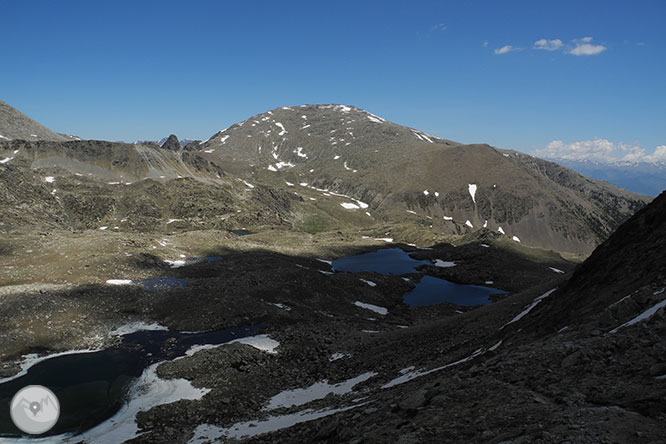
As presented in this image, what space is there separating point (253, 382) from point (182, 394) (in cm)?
601

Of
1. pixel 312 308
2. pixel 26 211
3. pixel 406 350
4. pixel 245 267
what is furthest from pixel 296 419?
pixel 26 211

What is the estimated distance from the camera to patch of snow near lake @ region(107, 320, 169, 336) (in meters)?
44.4

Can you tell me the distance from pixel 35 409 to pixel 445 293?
88505 mm

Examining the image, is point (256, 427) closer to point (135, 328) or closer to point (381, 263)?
point (135, 328)

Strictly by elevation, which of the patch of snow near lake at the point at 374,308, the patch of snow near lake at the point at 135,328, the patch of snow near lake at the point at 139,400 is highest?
the patch of snow near lake at the point at 135,328

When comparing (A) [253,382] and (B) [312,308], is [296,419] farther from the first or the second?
(B) [312,308]

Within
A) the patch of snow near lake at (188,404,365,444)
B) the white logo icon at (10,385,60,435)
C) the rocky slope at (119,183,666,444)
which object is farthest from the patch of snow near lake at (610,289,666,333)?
the white logo icon at (10,385,60,435)

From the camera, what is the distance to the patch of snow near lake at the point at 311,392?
99.2ft

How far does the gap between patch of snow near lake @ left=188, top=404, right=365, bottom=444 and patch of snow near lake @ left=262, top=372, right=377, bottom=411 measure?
351 cm

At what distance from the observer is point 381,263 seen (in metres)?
131

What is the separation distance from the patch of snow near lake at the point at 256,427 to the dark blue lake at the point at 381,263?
84312 millimetres

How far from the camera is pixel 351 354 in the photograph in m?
40.8

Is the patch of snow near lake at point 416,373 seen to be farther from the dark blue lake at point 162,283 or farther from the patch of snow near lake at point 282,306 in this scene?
the dark blue lake at point 162,283

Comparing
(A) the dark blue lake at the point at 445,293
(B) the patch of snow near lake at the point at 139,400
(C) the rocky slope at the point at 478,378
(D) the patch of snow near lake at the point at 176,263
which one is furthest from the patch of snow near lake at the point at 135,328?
(A) the dark blue lake at the point at 445,293
